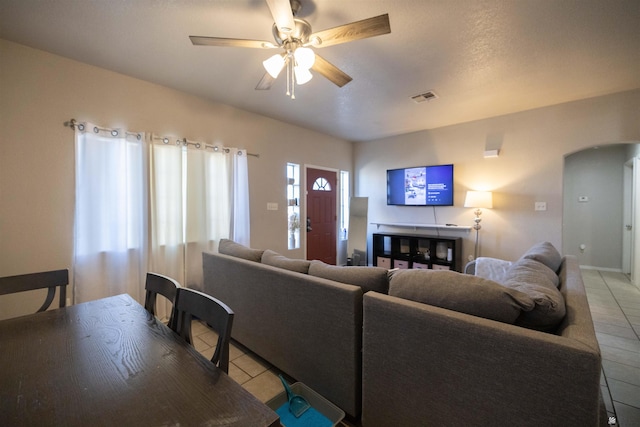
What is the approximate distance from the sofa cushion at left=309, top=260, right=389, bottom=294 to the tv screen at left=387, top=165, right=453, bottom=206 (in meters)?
3.35

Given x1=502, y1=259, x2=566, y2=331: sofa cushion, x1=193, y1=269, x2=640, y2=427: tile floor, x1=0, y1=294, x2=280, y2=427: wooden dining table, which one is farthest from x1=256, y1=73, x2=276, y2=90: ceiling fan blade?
x1=193, y1=269, x2=640, y2=427: tile floor

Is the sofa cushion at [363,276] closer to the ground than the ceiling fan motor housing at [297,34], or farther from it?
→ closer to the ground

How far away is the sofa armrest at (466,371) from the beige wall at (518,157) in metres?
3.54

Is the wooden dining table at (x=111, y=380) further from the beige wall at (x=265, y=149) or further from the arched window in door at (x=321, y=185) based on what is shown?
the arched window in door at (x=321, y=185)

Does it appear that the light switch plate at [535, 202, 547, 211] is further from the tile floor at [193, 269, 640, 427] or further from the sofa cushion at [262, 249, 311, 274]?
the sofa cushion at [262, 249, 311, 274]

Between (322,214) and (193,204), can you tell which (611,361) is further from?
(193,204)

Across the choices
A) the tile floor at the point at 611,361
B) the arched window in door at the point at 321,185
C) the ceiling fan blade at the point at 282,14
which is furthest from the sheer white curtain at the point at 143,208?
the ceiling fan blade at the point at 282,14

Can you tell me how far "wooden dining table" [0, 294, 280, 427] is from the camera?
66 cm

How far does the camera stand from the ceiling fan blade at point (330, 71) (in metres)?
1.94

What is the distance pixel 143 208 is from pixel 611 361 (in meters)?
4.35

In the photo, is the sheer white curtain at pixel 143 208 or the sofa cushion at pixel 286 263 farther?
the sheer white curtain at pixel 143 208

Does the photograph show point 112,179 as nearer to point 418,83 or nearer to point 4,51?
point 4,51

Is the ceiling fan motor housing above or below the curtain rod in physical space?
above

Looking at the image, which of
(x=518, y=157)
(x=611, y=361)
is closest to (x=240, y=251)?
(x=611, y=361)
